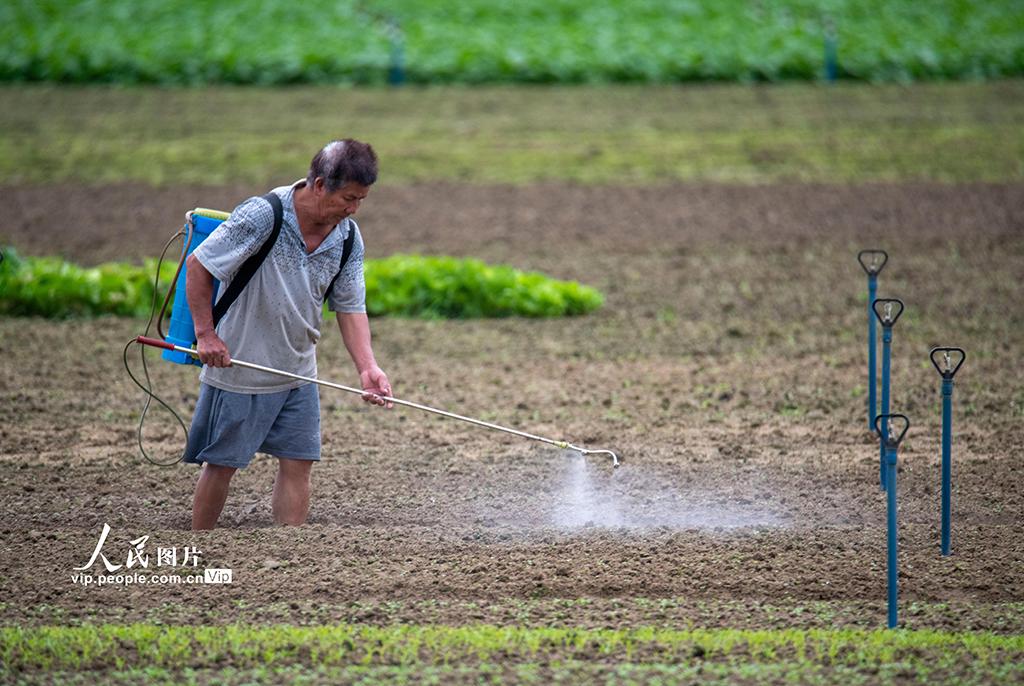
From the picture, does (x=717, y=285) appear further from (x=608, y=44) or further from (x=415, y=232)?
(x=608, y=44)

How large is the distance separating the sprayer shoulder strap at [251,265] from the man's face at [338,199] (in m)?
0.18

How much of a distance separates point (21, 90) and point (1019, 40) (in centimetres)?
1582

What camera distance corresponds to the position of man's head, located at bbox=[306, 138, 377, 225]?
224 inches

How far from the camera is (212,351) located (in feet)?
19.3

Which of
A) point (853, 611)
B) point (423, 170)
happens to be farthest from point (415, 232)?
point (853, 611)

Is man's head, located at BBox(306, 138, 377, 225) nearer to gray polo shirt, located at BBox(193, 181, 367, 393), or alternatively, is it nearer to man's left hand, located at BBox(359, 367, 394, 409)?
gray polo shirt, located at BBox(193, 181, 367, 393)

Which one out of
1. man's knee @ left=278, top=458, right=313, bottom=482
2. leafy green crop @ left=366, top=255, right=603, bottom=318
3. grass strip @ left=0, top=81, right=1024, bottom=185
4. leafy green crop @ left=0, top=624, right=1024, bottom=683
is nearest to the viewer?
leafy green crop @ left=0, top=624, right=1024, bottom=683

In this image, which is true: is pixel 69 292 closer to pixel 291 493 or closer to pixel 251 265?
pixel 291 493

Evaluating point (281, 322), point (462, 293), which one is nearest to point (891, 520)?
point (281, 322)

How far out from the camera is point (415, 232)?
534 inches

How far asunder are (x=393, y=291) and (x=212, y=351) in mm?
5012

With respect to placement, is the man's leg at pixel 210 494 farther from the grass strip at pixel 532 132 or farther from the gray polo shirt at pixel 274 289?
the grass strip at pixel 532 132

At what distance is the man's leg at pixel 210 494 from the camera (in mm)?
6269

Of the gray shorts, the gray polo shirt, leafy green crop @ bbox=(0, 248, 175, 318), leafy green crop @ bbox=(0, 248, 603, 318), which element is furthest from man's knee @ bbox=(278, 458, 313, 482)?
leafy green crop @ bbox=(0, 248, 175, 318)
